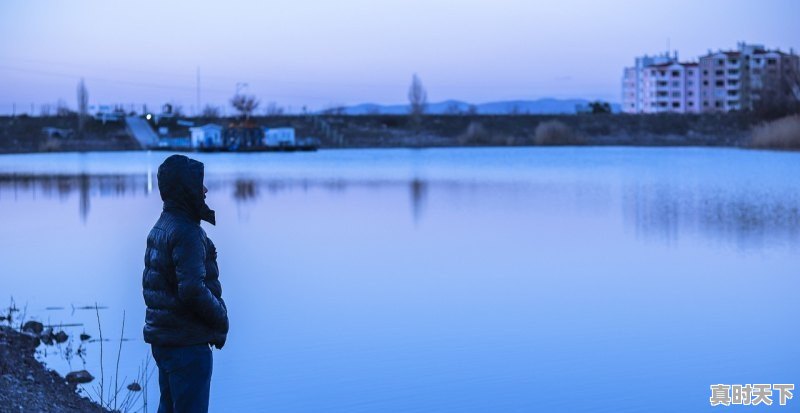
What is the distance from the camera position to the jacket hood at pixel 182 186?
178 inches

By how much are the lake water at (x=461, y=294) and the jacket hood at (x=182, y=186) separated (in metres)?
3.33

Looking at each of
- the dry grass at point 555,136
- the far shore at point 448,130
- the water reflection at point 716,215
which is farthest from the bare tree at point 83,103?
the water reflection at point 716,215

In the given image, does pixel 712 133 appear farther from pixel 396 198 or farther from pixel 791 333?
pixel 791 333

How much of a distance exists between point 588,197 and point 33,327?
19.6 m

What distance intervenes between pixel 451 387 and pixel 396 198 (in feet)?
63.9

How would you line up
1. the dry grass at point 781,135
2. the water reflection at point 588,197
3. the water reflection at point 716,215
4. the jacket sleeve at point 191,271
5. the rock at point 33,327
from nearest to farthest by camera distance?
the jacket sleeve at point 191,271
the rock at point 33,327
the water reflection at point 716,215
the water reflection at point 588,197
the dry grass at point 781,135

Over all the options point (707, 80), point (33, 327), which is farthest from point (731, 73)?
point (33, 327)

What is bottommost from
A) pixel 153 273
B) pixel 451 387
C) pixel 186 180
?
pixel 451 387

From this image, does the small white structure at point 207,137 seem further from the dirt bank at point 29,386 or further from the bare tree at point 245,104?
the dirt bank at point 29,386

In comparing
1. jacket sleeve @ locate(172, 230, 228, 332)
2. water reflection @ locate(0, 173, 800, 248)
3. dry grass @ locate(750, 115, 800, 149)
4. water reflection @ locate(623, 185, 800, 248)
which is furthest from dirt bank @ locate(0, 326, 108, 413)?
dry grass @ locate(750, 115, 800, 149)

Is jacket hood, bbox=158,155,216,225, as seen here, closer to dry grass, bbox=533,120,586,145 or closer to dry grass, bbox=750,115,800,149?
dry grass, bbox=750,115,800,149

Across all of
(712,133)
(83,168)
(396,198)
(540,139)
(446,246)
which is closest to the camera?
(446,246)

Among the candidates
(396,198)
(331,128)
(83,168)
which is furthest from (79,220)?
(331,128)

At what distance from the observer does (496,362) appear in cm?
881
